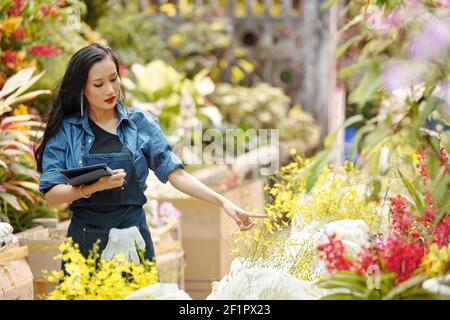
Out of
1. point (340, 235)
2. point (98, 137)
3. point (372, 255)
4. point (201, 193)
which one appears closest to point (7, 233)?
point (98, 137)

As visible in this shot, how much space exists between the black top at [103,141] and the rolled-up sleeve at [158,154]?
0.10 meters

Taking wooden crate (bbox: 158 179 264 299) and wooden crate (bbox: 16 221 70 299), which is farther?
wooden crate (bbox: 158 179 264 299)

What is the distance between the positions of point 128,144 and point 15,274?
882mm

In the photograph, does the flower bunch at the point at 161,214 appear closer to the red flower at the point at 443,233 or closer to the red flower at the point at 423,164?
the red flower at the point at 423,164

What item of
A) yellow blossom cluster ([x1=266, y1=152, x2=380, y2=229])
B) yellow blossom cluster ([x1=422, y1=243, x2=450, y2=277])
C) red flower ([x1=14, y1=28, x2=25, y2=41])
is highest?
red flower ([x1=14, y1=28, x2=25, y2=41])

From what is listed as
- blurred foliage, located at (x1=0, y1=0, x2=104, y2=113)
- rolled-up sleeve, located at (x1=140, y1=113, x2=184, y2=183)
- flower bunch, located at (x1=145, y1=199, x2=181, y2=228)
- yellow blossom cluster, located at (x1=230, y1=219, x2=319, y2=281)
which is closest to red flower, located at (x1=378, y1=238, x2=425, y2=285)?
yellow blossom cluster, located at (x1=230, y1=219, x2=319, y2=281)

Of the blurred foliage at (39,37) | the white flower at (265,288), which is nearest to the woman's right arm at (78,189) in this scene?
the white flower at (265,288)

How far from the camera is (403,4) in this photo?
227cm

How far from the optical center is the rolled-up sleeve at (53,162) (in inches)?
120

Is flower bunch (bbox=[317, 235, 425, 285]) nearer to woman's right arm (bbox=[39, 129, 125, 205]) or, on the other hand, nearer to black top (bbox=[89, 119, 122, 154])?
woman's right arm (bbox=[39, 129, 125, 205])

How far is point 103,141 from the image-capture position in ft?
10.5

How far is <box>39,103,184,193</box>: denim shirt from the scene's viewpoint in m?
3.16
